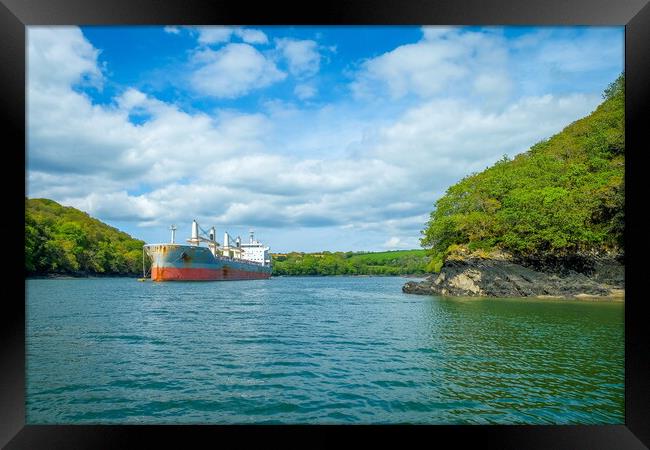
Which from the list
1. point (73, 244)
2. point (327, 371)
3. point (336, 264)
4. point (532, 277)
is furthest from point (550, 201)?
point (336, 264)

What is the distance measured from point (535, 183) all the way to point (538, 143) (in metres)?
9.71

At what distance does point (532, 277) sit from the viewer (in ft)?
60.7

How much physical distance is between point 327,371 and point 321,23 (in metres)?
4.76

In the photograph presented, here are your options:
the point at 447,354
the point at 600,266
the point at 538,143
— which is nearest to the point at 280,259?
the point at 538,143

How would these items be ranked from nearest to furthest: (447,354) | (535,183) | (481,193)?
(447,354) < (535,183) < (481,193)

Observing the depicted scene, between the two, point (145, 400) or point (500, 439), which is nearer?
point (500, 439)

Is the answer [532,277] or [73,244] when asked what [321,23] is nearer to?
[532,277]

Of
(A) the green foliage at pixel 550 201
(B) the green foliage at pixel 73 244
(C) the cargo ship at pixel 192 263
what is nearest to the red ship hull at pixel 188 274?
(C) the cargo ship at pixel 192 263

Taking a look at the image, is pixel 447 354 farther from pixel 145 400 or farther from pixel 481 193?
pixel 481 193

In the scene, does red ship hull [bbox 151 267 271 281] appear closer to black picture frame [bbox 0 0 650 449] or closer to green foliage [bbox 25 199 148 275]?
green foliage [bbox 25 199 148 275]

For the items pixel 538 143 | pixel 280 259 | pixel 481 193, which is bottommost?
pixel 280 259

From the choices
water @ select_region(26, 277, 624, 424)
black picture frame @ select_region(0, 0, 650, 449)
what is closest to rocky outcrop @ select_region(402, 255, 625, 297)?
water @ select_region(26, 277, 624, 424)

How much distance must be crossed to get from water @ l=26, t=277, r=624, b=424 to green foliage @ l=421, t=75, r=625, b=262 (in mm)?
7749

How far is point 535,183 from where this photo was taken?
20.3 m
